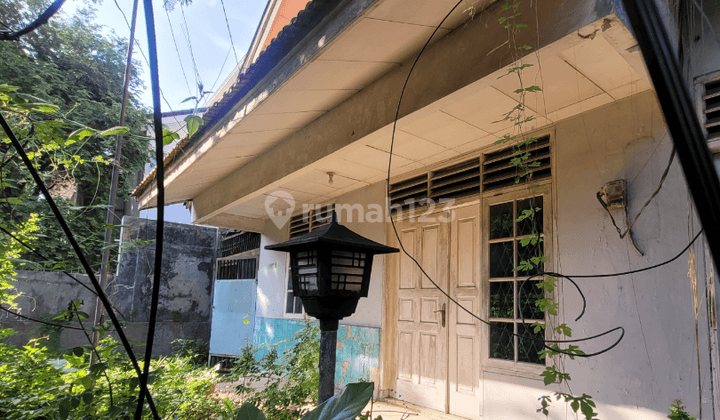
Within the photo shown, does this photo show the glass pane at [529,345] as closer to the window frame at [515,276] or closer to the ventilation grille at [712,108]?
the window frame at [515,276]

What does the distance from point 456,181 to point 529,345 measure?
5.46 feet

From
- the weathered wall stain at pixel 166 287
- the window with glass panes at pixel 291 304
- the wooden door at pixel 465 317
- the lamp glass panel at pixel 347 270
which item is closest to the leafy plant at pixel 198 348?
the weathered wall stain at pixel 166 287

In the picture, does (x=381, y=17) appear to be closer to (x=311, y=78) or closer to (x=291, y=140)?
(x=311, y=78)

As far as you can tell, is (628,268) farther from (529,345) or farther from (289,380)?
(289,380)

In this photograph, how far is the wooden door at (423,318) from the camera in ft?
14.4

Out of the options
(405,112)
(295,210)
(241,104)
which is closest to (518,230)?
(405,112)

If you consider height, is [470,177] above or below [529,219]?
above

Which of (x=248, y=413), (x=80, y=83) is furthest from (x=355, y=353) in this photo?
(x=80, y=83)

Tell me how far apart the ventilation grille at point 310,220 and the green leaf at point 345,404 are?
206 inches

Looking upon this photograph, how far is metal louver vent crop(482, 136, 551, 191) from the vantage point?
138 inches

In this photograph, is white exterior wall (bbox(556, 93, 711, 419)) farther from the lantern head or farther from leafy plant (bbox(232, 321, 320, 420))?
leafy plant (bbox(232, 321, 320, 420))

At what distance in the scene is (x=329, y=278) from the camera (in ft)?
7.34

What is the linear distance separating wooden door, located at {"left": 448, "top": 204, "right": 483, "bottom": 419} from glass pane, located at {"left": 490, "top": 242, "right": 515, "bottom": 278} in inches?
9.0

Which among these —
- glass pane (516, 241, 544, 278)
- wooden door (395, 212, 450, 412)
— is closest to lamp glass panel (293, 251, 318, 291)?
glass pane (516, 241, 544, 278)
